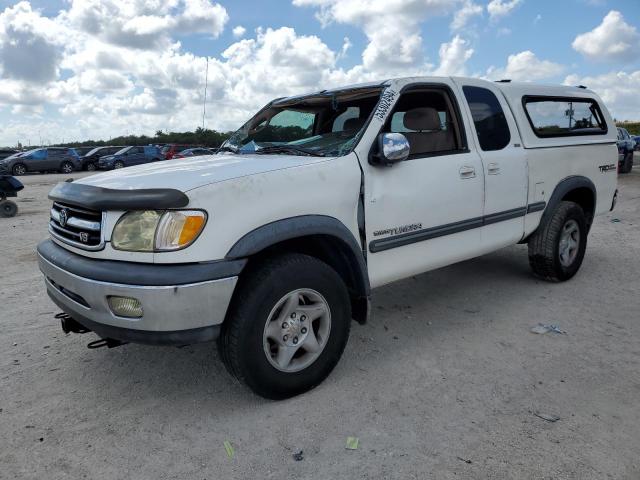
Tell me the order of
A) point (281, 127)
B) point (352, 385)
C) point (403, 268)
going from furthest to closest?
point (281, 127), point (403, 268), point (352, 385)

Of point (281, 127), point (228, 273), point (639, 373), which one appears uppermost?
point (281, 127)

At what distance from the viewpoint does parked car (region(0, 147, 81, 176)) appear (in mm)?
26031

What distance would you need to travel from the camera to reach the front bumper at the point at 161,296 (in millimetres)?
2346

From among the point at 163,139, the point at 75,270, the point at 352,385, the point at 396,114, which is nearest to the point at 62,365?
the point at 75,270

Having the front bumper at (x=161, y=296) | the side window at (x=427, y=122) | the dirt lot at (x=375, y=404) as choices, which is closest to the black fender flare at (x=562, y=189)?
the dirt lot at (x=375, y=404)

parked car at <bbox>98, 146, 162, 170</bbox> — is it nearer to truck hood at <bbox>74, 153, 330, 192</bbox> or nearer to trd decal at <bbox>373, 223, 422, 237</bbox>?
truck hood at <bbox>74, 153, 330, 192</bbox>

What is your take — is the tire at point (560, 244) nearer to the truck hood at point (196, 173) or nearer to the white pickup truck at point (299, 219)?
the white pickup truck at point (299, 219)

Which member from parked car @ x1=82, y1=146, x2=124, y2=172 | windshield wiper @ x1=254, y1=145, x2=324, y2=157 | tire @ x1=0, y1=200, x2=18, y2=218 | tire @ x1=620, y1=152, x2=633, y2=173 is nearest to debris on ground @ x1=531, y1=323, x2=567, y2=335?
windshield wiper @ x1=254, y1=145, x2=324, y2=157

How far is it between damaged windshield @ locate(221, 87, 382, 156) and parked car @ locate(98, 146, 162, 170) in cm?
2497

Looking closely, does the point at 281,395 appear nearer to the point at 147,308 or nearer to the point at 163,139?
the point at 147,308

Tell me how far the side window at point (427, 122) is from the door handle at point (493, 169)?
1.03 ft

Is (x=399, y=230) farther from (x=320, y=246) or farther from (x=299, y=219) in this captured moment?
(x=299, y=219)

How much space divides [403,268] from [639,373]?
5.29 feet

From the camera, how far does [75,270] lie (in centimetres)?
259
